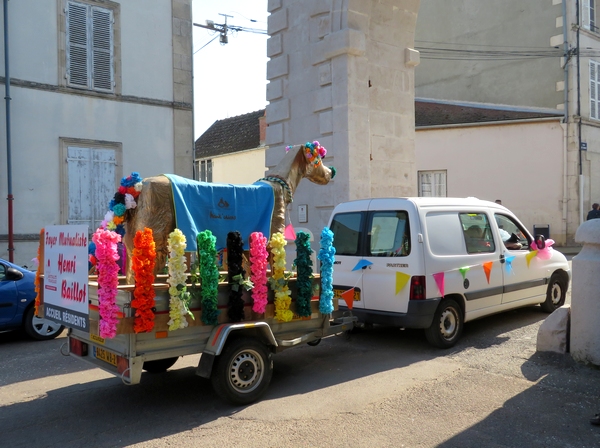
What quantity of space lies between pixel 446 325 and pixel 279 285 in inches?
102

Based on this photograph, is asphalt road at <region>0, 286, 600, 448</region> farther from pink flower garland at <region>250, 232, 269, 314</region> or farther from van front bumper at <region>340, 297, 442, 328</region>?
pink flower garland at <region>250, 232, 269, 314</region>

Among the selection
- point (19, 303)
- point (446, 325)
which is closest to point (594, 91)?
point (446, 325)

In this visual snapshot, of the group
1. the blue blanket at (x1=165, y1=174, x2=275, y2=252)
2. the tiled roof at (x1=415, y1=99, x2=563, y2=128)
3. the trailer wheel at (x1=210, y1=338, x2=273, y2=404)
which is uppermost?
the tiled roof at (x1=415, y1=99, x2=563, y2=128)

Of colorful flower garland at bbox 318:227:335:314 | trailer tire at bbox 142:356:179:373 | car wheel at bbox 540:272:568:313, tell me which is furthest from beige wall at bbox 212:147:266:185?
colorful flower garland at bbox 318:227:335:314

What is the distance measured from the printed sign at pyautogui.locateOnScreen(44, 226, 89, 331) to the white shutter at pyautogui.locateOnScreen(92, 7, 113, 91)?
9684 millimetres

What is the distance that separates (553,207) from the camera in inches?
858

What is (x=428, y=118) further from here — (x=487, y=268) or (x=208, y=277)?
(x=208, y=277)

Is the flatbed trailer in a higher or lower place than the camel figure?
lower

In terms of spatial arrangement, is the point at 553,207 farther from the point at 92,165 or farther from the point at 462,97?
the point at 92,165

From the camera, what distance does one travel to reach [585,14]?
75.6ft

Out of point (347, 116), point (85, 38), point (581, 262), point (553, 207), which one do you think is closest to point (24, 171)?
point (85, 38)

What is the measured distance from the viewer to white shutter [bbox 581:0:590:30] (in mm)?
22750

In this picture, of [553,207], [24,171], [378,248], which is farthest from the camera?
[553,207]

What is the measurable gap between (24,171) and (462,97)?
19045 millimetres
